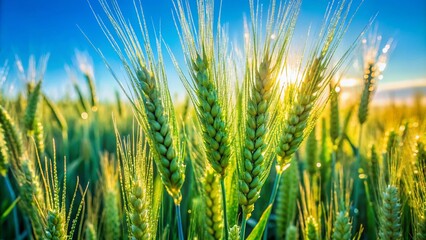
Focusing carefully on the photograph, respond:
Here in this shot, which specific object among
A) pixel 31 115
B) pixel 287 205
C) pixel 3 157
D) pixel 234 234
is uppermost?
pixel 31 115

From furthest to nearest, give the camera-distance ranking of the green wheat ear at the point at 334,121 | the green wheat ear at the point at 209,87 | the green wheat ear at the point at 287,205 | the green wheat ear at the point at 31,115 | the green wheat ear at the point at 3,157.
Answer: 1. the green wheat ear at the point at 334,121
2. the green wheat ear at the point at 31,115
3. the green wheat ear at the point at 287,205
4. the green wheat ear at the point at 3,157
5. the green wheat ear at the point at 209,87

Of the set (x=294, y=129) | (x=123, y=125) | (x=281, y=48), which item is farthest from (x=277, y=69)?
(x=123, y=125)

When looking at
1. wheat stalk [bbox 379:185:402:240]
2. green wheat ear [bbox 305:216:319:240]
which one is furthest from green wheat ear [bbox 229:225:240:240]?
wheat stalk [bbox 379:185:402:240]

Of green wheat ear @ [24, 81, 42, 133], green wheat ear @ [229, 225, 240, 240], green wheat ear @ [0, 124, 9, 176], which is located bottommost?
green wheat ear @ [229, 225, 240, 240]

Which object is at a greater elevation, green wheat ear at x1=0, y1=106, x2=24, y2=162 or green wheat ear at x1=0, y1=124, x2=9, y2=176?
green wheat ear at x1=0, y1=106, x2=24, y2=162

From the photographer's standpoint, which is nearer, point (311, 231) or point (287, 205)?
point (311, 231)

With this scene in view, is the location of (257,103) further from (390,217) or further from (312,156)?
(312,156)

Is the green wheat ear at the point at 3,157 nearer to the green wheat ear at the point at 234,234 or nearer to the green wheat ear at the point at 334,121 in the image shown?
the green wheat ear at the point at 234,234

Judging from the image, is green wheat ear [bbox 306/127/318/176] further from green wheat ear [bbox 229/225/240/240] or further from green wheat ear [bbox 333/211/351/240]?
green wheat ear [bbox 229/225/240/240]

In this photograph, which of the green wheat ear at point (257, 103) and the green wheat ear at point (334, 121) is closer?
the green wheat ear at point (257, 103)

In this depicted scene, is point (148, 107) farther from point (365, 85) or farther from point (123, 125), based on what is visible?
point (123, 125)

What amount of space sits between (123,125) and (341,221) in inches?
179

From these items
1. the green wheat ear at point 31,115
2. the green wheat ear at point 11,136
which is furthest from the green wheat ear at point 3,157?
the green wheat ear at point 31,115

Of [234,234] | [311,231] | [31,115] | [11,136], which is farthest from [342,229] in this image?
[31,115]
